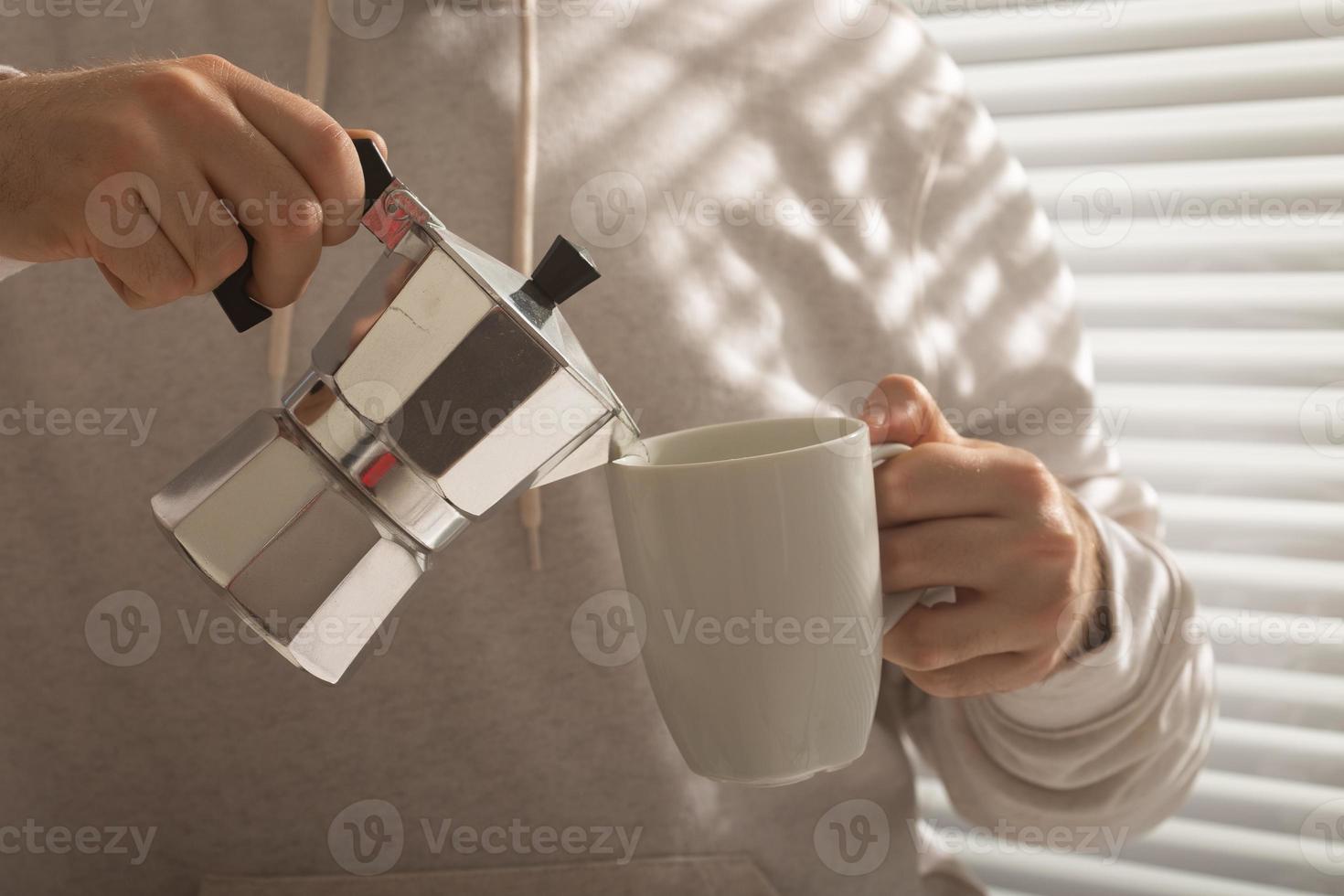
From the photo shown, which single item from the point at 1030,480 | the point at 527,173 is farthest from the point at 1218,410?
the point at 527,173

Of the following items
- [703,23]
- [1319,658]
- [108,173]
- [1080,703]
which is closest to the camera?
[108,173]

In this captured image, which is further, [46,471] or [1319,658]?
[1319,658]

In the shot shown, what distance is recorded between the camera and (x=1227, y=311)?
38.4 inches

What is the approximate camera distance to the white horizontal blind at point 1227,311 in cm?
95

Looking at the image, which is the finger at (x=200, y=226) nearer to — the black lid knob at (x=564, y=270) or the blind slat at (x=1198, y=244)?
the black lid knob at (x=564, y=270)

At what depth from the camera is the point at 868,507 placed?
1.51 feet

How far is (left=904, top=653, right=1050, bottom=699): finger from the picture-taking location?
60cm

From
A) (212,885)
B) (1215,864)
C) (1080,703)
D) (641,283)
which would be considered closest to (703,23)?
(641,283)

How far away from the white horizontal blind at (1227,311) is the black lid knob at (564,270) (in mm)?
797

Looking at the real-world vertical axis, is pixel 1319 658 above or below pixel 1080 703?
below

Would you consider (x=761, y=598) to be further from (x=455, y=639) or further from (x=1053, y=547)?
(x=455, y=639)

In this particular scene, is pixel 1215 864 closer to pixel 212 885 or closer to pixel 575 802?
pixel 575 802

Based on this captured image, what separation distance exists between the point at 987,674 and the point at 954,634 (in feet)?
A: 0.16

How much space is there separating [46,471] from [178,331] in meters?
0.13
